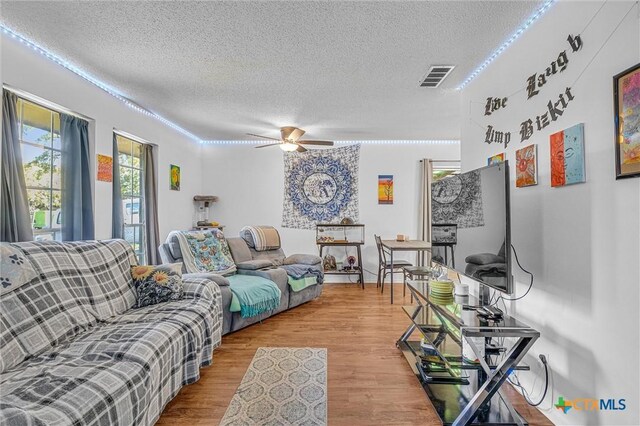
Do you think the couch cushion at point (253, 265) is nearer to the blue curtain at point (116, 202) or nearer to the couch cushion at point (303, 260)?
the couch cushion at point (303, 260)

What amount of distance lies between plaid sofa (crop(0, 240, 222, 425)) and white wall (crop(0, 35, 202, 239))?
113 cm

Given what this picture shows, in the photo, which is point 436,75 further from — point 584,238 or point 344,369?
point 344,369

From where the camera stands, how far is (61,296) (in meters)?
1.77

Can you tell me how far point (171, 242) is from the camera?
129 inches

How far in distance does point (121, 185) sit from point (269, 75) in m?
2.22

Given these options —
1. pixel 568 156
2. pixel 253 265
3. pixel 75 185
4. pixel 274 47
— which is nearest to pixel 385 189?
pixel 253 265

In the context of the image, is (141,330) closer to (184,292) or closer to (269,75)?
(184,292)

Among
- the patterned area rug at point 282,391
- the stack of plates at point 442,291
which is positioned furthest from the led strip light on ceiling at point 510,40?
the patterned area rug at point 282,391

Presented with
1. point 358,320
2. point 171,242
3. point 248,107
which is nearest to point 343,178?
point 248,107

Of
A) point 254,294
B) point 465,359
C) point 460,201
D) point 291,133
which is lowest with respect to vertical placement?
point 465,359

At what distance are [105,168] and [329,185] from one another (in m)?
3.21

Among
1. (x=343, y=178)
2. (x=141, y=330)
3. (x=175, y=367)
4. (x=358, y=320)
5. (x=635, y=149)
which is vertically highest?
(x=343, y=178)

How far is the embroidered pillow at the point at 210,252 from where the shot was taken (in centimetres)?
337

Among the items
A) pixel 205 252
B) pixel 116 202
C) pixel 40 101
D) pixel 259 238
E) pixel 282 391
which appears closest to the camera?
pixel 282 391
